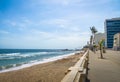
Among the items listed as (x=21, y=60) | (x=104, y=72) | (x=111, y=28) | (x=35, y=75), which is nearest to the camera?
(x=104, y=72)

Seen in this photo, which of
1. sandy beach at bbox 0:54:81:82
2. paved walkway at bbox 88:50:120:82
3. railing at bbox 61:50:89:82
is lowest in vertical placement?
sandy beach at bbox 0:54:81:82

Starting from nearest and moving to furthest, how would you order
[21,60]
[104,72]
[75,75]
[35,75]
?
[75,75]
[104,72]
[35,75]
[21,60]

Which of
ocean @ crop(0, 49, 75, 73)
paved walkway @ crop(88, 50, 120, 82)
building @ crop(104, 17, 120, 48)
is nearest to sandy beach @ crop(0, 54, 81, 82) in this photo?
paved walkway @ crop(88, 50, 120, 82)

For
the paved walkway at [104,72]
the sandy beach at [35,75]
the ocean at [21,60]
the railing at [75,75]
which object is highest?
the railing at [75,75]

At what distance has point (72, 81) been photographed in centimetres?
510

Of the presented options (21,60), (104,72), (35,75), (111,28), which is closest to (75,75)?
(104,72)

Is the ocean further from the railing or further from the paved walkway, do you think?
the railing

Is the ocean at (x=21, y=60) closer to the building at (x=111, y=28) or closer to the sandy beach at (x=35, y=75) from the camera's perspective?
the sandy beach at (x=35, y=75)

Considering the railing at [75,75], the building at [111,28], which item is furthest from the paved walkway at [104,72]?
the building at [111,28]

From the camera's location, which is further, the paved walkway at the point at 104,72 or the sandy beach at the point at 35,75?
the sandy beach at the point at 35,75

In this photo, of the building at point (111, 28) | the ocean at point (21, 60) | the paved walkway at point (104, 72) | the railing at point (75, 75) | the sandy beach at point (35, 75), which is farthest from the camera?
the building at point (111, 28)

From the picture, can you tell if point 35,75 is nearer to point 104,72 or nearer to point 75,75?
point 104,72

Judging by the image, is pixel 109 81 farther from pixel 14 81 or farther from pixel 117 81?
pixel 14 81

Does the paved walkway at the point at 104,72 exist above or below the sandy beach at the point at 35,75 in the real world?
above
